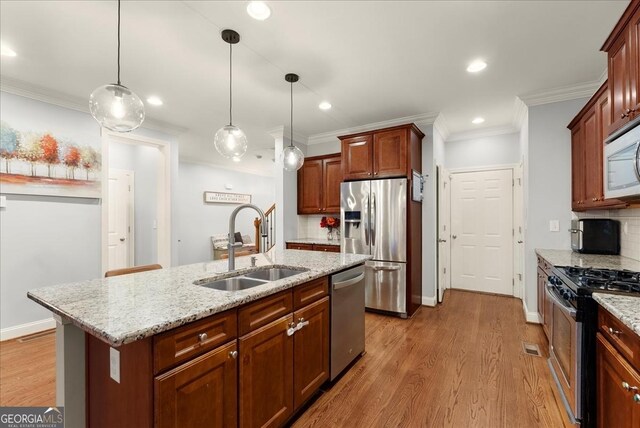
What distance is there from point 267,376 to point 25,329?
3.41 metres

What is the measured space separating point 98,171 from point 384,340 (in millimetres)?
4097

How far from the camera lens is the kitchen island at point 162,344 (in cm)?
105

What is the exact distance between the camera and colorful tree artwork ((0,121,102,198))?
3.02m

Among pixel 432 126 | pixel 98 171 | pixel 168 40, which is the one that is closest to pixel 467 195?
pixel 432 126

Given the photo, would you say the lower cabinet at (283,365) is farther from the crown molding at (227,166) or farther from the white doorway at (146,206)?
the crown molding at (227,166)

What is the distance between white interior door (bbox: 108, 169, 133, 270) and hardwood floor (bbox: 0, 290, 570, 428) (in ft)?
7.00

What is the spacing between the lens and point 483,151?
15.2 ft

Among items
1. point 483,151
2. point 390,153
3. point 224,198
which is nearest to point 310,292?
point 390,153

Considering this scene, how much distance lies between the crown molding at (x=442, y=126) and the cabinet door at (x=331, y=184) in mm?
1533

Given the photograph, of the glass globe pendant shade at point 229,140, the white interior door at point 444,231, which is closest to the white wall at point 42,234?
the glass globe pendant shade at point 229,140

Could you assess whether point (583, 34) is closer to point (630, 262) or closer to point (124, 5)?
point (630, 262)

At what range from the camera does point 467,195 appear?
4781mm

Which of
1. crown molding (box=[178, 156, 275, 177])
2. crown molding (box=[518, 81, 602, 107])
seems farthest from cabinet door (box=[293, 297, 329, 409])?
crown molding (box=[178, 156, 275, 177])

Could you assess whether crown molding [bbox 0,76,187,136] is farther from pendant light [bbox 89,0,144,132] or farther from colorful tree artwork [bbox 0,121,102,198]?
pendant light [bbox 89,0,144,132]
